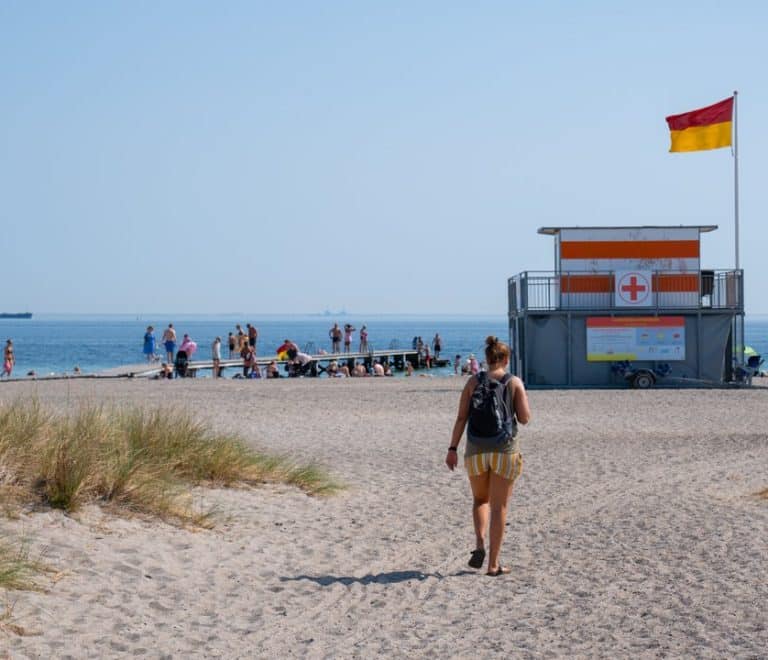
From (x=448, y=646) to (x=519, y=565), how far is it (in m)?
2.35

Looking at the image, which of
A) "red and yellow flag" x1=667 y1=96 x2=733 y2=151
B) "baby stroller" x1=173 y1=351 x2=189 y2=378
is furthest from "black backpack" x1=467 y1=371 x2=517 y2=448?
"baby stroller" x1=173 y1=351 x2=189 y2=378

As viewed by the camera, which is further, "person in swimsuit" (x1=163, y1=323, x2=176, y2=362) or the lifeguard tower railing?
"person in swimsuit" (x1=163, y1=323, x2=176, y2=362)

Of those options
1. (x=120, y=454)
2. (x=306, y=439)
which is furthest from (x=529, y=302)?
(x=120, y=454)

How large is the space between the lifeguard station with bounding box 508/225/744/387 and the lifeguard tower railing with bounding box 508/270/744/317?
0.03 metres

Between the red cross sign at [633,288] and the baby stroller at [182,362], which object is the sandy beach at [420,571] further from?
the baby stroller at [182,362]

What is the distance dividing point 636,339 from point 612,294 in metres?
1.31

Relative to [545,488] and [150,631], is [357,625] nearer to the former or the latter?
[150,631]

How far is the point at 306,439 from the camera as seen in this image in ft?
59.2

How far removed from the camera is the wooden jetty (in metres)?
40.7

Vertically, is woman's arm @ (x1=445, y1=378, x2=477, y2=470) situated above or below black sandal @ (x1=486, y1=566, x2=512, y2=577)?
above

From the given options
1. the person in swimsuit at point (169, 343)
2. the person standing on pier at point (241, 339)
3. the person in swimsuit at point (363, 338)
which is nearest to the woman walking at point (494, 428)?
the person in swimsuit at point (169, 343)

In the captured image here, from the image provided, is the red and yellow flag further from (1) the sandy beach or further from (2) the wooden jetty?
(1) the sandy beach

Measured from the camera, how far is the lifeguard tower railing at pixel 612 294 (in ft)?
102

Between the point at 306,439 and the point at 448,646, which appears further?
the point at 306,439
